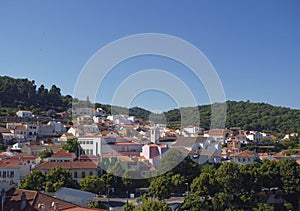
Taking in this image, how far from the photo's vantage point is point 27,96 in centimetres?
4872

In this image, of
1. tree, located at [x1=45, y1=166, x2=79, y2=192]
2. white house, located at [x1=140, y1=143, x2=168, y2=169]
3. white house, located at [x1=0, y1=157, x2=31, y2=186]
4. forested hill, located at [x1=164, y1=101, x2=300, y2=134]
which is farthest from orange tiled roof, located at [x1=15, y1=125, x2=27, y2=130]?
forested hill, located at [x1=164, y1=101, x2=300, y2=134]

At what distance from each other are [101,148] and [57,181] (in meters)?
8.96

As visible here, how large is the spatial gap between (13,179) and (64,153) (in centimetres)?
438

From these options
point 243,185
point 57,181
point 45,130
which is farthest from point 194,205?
point 45,130

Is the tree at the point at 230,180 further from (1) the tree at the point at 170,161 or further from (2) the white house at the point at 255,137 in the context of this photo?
(2) the white house at the point at 255,137

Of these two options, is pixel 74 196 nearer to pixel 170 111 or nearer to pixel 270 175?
pixel 270 175

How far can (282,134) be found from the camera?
49.9 metres

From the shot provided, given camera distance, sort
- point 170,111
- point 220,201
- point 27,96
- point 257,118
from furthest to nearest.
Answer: point 257,118
point 170,111
point 27,96
point 220,201

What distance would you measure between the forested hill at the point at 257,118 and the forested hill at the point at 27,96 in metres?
16.8

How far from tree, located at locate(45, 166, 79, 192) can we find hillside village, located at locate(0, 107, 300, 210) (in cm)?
152

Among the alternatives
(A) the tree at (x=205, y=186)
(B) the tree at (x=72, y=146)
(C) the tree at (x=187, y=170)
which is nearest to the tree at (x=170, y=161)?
(C) the tree at (x=187, y=170)

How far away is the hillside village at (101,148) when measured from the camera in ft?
60.3

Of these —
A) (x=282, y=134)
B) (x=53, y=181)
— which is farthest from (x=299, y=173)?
(x=282, y=134)

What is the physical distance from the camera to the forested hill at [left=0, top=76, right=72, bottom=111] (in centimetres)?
4634
